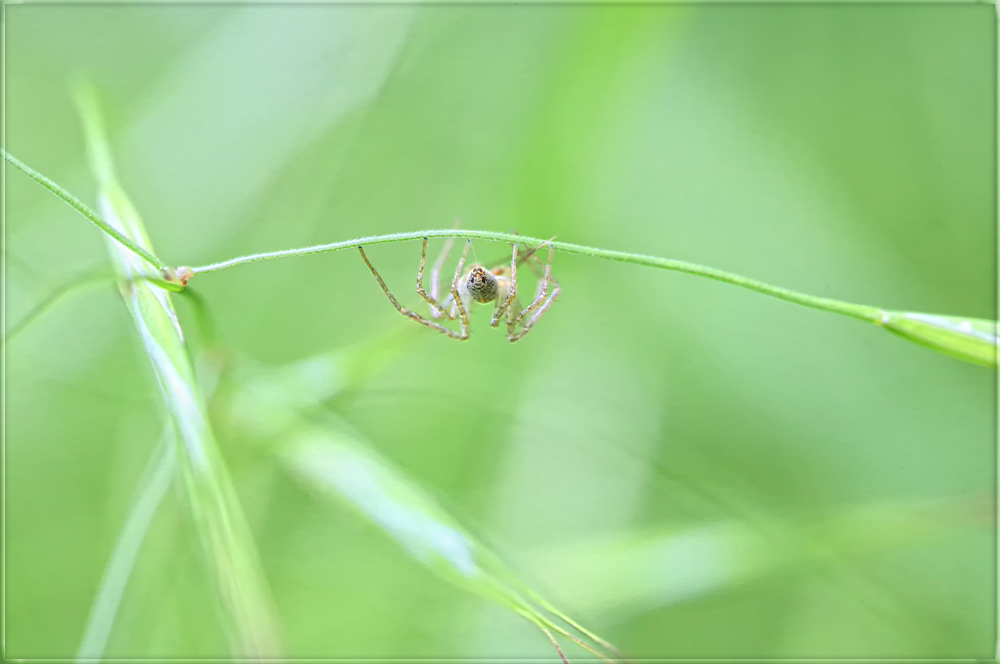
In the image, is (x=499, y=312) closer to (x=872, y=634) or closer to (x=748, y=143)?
(x=748, y=143)

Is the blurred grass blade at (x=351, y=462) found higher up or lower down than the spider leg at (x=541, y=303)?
lower down

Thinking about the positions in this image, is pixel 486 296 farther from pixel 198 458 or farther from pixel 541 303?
pixel 198 458

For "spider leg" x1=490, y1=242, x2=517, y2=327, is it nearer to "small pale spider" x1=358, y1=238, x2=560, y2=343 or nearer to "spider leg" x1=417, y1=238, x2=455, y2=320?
"small pale spider" x1=358, y1=238, x2=560, y2=343

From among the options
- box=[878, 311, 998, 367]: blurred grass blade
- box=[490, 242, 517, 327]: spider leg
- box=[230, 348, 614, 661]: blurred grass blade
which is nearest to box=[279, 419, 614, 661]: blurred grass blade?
box=[230, 348, 614, 661]: blurred grass blade

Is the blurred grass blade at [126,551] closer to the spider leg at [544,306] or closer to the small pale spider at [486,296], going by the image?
the small pale spider at [486,296]

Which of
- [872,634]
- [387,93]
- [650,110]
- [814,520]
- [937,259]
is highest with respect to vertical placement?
[650,110]

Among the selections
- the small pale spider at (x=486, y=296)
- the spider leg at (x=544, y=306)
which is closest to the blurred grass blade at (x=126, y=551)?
the small pale spider at (x=486, y=296)

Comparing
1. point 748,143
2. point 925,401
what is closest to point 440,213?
point 748,143
